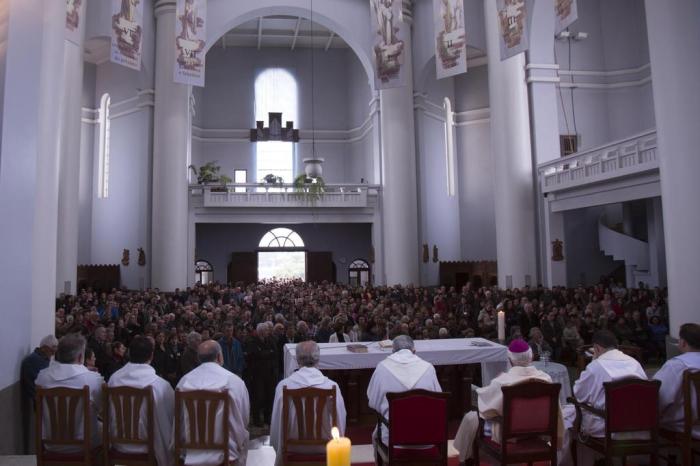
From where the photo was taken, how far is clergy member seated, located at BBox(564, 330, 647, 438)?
503 cm

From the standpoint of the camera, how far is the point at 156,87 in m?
23.8

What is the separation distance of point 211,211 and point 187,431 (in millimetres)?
21401

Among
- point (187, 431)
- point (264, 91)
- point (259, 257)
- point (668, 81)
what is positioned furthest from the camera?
point (264, 91)

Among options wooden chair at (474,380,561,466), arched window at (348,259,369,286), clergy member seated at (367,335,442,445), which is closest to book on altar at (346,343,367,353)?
clergy member seated at (367,335,442,445)

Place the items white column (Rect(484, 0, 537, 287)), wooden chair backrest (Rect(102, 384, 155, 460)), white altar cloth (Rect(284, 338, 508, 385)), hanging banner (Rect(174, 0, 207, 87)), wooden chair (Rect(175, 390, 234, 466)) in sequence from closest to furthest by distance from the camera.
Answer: wooden chair (Rect(175, 390, 234, 466))
wooden chair backrest (Rect(102, 384, 155, 460))
white altar cloth (Rect(284, 338, 508, 385))
hanging banner (Rect(174, 0, 207, 87))
white column (Rect(484, 0, 537, 287))

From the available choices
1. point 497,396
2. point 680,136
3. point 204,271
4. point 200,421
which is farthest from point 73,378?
point 204,271

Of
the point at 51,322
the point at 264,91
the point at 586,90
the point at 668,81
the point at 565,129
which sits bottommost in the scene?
the point at 51,322

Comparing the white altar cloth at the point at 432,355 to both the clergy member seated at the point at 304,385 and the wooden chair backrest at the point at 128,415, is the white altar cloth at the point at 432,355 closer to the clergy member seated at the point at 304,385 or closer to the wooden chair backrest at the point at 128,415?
the clergy member seated at the point at 304,385

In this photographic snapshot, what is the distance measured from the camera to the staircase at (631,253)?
20.0 meters

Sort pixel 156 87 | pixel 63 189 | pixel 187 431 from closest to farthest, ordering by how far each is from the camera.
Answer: pixel 187 431 → pixel 63 189 → pixel 156 87

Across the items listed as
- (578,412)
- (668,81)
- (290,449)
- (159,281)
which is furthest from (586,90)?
(290,449)

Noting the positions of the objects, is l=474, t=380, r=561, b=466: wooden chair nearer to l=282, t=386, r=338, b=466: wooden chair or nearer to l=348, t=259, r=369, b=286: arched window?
l=282, t=386, r=338, b=466: wooden chair

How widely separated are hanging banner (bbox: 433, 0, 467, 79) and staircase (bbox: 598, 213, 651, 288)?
8767mm

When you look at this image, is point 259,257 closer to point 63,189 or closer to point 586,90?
point 63,189
